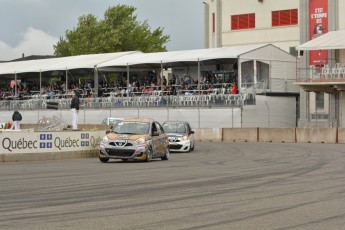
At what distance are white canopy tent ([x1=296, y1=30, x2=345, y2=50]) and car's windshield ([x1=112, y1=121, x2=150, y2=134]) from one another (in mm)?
28546

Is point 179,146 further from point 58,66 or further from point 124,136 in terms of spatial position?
point 58,66

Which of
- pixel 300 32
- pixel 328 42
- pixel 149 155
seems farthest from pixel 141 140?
pixel 300 32

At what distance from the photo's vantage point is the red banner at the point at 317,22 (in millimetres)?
60969

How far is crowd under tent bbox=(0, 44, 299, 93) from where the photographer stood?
5550cm

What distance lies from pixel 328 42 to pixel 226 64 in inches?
301

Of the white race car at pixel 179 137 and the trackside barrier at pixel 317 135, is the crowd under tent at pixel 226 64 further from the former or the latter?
the white race car at pixel 179 137

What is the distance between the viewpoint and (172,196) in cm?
1576

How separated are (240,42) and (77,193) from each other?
189 feet

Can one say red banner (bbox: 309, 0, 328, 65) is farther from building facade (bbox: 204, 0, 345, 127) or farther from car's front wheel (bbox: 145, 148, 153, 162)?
car's front wheel (bbox: 145, 148, 153, 162)

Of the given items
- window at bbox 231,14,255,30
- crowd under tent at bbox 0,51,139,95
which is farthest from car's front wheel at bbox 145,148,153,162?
window at bbox 231,14,255,30

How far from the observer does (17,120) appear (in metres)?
49.3

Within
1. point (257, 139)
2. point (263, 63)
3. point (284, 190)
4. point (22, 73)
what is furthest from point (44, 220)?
point (22, 73)

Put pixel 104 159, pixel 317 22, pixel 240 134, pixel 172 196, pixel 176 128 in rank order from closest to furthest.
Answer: pixel 172 196, pixel 104 159, pixel 176 128, pixel 240 134, pixel 317 22

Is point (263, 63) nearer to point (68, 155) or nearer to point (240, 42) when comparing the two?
point (240, 42)
